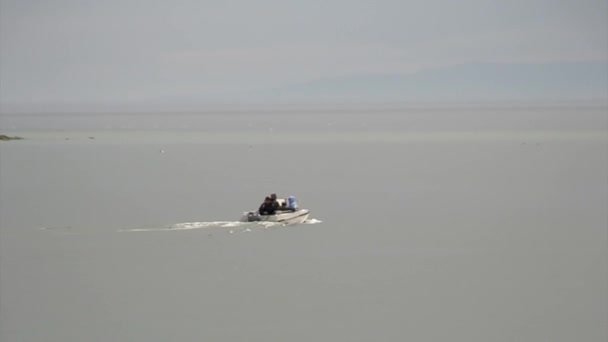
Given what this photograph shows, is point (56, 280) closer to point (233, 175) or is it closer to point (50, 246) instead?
point (50, 246)

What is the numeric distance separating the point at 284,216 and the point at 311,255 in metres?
3.55

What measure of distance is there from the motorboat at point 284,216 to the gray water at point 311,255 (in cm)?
34

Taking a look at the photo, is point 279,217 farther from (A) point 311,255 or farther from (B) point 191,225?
(A) point 311,255

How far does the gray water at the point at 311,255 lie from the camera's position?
13266 mm

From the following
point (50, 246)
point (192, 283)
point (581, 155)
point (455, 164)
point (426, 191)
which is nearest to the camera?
point (192, 283)

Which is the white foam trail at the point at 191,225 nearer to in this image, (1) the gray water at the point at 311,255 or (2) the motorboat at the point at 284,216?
(1) the gray water at the point at 311,255

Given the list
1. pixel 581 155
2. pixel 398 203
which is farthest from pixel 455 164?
pixel 398 203

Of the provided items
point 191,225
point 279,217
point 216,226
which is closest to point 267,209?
point 279,217

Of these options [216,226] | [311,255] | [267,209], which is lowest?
[311,255]

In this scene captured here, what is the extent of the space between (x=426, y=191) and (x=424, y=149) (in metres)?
18.1

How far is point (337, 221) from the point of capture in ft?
71.8

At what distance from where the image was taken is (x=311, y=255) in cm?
1781

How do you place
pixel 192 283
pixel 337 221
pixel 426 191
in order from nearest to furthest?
pixel 192 283 → pixel 337 221 → pixel 426 191

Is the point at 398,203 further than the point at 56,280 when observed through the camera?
Yes
